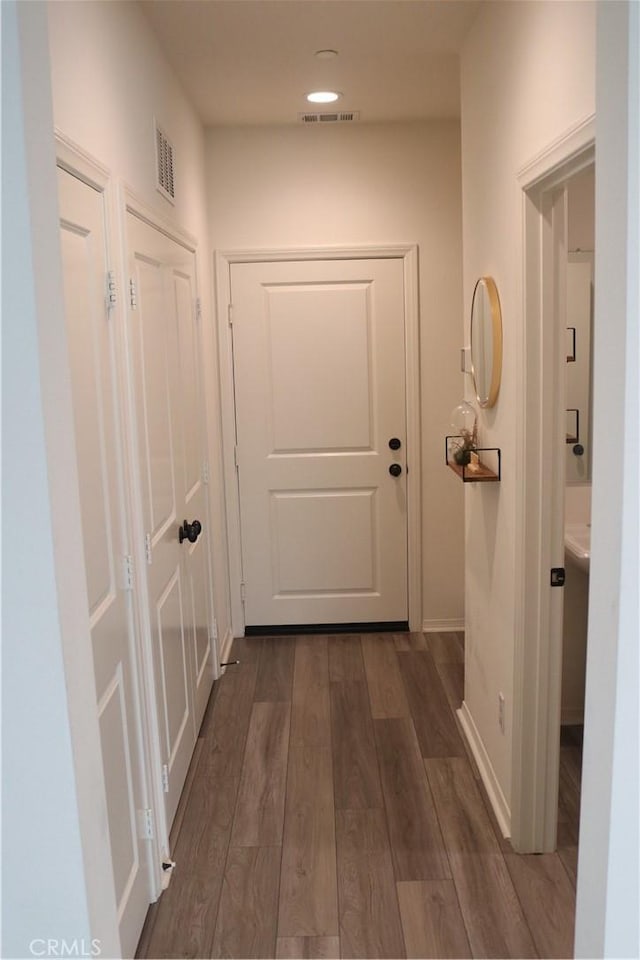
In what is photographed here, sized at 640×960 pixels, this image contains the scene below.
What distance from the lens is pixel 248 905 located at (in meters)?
2.19

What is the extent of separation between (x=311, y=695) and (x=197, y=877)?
1285 millimetres

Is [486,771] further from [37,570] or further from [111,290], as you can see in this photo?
[37,570]

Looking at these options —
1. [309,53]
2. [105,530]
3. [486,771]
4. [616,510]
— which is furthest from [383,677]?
[616,510]

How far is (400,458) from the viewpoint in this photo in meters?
4.14

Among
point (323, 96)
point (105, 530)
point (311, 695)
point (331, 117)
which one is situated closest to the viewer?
point (105, 530)

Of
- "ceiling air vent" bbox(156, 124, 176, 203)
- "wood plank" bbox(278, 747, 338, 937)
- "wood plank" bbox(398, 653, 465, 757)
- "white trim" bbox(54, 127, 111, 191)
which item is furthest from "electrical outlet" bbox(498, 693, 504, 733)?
"ceiling air vent" bbox(156, 124, 176, 203)

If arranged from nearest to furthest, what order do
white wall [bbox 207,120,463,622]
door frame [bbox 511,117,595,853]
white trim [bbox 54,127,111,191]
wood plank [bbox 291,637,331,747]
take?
white trim [bbox 54,127,111,191], door frame [bbox 511,117,595,853], wood plank [bbox 291,637,331,747], white wall [bbox 207,120,463,622]

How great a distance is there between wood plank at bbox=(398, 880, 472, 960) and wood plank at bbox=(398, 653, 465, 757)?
767 millimetres

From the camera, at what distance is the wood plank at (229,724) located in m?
2.95

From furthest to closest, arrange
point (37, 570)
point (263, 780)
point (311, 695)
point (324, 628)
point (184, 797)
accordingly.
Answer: point (324, 628) < point (311, 695) < point (263, 780) < point (184, 797) < point (37, 570)

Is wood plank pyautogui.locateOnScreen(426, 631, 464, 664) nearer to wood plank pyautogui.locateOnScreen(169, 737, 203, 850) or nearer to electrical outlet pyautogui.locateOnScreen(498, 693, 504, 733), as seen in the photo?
electrical outlet pyautogui.locateOnScreen(498, 693, 504, 733)

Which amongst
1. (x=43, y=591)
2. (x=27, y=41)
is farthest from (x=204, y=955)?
(x=27, y=41)

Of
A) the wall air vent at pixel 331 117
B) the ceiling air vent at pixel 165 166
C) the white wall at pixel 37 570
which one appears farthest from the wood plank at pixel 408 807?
the wall air vent at pixel 331 117

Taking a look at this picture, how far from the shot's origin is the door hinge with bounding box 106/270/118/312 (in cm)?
197
